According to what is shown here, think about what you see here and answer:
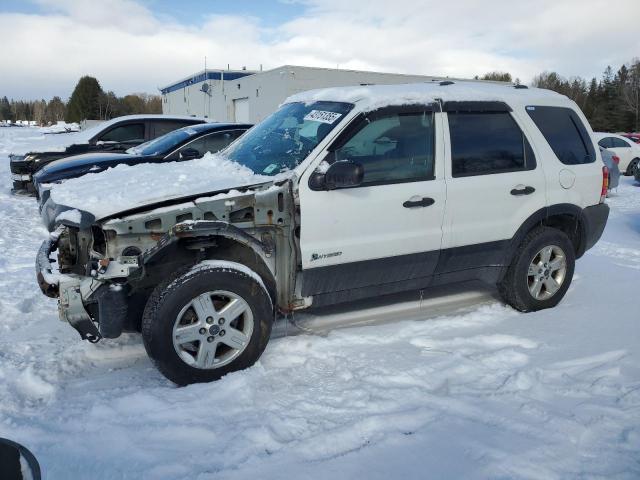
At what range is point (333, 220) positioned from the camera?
382 cm

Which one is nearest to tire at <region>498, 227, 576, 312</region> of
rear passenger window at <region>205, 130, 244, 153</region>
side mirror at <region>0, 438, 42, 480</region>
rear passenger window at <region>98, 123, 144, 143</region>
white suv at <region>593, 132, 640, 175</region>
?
side mirror at <region>0, 438, 42, 480</region>

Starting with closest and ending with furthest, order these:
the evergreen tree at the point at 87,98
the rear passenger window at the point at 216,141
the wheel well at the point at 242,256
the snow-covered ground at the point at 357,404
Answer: the snow-covered ground at the point at 357,404 → the wheel well at the point at 242,256 → the rear passenger window at the point at 216,141 → the evergreen tree at the point at 87,98

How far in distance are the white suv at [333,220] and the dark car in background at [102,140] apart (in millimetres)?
6545

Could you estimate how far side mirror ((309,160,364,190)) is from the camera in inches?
144

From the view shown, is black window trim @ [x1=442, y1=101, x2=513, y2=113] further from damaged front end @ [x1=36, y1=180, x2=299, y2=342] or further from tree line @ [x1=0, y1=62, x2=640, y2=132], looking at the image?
tree line @ [x1=0, y1=62, x2=640, y2=132]

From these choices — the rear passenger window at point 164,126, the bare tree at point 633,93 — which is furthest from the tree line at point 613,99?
the rear passenger window at point 164,126

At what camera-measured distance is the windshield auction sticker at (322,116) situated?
406 centimetres

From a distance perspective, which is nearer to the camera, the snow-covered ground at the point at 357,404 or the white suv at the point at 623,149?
the snow-covered ground at the point at 357,404

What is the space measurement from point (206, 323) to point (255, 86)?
2812 centimetres

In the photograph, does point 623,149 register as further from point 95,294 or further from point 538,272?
point 95,294

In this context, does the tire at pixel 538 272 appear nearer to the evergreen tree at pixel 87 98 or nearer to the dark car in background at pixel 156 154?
the dark car in background at pixel 156 154

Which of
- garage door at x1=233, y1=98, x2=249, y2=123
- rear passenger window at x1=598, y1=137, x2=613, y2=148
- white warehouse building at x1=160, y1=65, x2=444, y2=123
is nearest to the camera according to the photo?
rear passenger window at x1=598, y1=137, x2=613, y2=148

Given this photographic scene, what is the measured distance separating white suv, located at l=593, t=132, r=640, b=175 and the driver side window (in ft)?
50.4

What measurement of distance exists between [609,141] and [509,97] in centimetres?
1494
